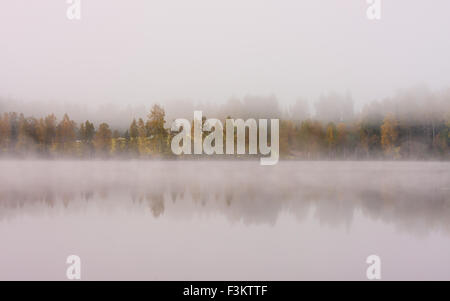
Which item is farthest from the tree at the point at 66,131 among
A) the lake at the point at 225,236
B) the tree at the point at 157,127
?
the lake at the point at 225,236

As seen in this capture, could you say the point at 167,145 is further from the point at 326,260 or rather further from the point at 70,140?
the point at 326,260

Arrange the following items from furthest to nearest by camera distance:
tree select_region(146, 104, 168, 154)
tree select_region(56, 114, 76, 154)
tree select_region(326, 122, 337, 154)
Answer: tree select_region(56, 114, 76, 154) → tree select_region(326, 122, 337, 154) → tree select_region(146, 104, 168, 154)

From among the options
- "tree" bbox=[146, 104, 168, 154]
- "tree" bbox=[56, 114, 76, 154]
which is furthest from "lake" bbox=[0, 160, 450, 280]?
"tree" bbox=[56, 114, 76, 154]

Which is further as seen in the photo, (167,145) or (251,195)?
(167,145)

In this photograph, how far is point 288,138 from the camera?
159 ft

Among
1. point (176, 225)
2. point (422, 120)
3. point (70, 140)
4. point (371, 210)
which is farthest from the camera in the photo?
point (70, 140)

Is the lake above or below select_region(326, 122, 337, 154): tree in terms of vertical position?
below

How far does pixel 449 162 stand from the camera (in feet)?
162

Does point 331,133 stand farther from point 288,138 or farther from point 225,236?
point 225,236

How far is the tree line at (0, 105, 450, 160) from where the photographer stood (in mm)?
42750

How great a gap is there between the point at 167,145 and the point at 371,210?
117ft

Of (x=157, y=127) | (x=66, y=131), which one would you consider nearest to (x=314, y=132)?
(x=157, y=127)

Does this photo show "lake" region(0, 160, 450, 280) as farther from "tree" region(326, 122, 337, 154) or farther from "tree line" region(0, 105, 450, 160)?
"tree" region(326, 122, 337, 154)
